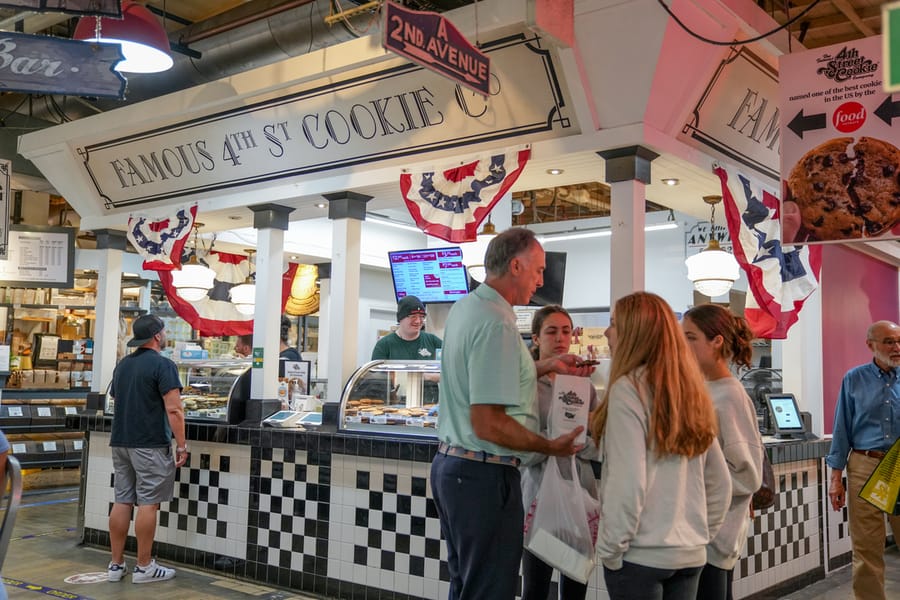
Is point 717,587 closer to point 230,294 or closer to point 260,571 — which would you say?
point 260,571

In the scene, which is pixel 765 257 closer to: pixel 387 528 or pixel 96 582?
pixel 387 528

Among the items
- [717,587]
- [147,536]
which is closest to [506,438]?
[717,587]

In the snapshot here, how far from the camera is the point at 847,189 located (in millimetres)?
4707

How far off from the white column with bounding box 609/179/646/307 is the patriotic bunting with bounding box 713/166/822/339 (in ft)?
2.38

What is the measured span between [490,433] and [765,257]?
326cm

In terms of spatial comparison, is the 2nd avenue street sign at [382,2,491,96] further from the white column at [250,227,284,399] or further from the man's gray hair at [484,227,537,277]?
the white column at [250,227,284,399]

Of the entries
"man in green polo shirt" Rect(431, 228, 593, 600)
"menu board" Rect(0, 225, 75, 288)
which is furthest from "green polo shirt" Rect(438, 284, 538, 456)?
"menu board" Rect(0, 225, 75, 288)

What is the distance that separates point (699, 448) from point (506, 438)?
2.15ft

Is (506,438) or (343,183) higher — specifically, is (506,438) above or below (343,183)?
below

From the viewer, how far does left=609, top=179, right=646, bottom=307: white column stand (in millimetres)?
4719

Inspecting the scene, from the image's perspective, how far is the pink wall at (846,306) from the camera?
6.96m

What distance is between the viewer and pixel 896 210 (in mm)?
4621

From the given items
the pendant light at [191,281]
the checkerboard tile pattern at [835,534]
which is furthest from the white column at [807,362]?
the pendant light at [191,281]

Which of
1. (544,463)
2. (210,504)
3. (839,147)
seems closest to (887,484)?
(839,147)
